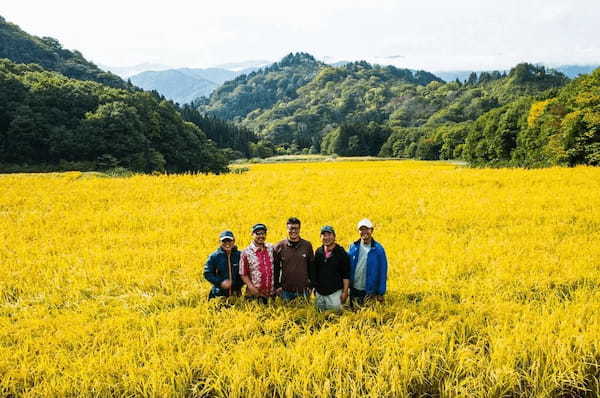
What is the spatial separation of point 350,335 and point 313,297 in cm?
172

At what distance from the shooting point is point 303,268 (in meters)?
5.93

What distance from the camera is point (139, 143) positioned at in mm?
50688

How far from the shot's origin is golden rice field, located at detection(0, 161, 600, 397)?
427cm

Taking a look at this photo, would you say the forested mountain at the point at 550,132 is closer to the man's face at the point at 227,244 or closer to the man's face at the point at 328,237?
the man's face at the point at 328,237

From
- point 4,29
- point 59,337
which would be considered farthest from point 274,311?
point 4,29

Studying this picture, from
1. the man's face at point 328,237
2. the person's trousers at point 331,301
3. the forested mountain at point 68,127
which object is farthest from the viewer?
the forested mountain at point 68,127

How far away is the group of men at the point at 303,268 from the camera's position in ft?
18.6

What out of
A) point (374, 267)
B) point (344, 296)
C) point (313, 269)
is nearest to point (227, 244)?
point (313, 269)

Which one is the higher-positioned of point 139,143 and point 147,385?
point 139,143

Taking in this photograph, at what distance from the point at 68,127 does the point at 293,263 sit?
178ft

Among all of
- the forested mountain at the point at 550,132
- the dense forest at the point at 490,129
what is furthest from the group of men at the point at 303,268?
the dense forest at the point at 490,129

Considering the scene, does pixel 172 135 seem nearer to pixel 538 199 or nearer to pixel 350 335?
pixel 538 199

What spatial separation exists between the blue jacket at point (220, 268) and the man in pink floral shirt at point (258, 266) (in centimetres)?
23

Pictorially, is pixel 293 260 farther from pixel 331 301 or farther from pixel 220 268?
pixel 220 268
